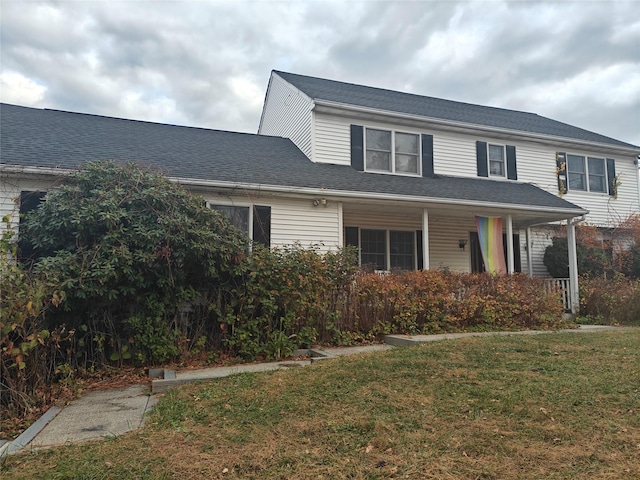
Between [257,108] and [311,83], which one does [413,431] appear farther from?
[257,108]

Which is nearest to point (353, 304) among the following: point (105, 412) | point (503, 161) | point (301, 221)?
point (301, 221)

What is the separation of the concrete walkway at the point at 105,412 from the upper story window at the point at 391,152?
7.43 m

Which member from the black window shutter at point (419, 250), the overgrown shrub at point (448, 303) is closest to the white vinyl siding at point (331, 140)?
the black window shutter at point (419, 250)

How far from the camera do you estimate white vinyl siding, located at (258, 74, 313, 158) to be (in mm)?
12258

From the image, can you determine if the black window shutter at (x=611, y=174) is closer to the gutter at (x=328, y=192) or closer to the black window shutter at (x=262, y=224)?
the gutter at (x=328, y=192)

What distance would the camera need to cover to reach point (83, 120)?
11.6m

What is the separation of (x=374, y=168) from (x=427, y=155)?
1.76m

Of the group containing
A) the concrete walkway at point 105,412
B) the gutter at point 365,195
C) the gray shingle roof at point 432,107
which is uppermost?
the gray shingle roof at point 432,107

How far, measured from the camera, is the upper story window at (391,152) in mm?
12289

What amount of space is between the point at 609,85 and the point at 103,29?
1878 cm

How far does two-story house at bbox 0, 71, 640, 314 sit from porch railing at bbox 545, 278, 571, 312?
296 mm

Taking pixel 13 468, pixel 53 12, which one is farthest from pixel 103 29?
pixel 13 468

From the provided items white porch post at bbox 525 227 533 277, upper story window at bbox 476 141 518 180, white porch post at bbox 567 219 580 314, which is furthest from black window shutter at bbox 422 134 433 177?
white porch post at bbox 567 219 580 314

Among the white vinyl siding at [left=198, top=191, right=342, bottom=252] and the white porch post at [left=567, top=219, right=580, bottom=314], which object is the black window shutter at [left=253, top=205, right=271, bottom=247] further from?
the white porch post at [left=567, top=219, right=580, bottom=314]
